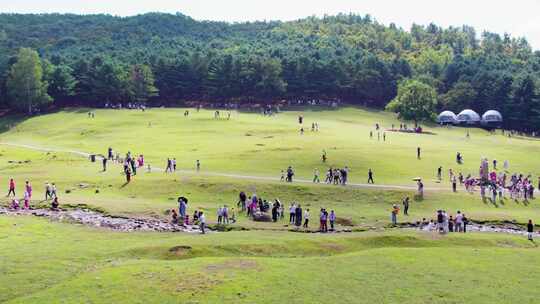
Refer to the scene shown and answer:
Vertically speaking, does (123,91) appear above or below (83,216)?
above

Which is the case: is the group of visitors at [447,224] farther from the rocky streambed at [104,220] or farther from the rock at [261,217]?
the rocky streambed at [104,220]

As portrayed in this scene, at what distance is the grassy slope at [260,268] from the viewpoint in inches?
1207

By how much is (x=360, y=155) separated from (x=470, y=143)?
30096 millimetres

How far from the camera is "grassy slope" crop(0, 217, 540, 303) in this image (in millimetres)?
30656

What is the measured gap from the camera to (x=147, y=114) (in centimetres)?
12775

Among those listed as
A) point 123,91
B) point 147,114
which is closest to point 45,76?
point 123,91

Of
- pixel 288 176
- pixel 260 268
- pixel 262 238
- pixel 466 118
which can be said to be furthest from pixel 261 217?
pixel 466 118

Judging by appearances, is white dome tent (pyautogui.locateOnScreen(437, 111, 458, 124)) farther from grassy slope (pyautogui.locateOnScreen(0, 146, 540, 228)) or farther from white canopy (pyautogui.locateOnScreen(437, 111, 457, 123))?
grassy slope (pyautogui.locateOnScreen(0, 146, 540, 228))

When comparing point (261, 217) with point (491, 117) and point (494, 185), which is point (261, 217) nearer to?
point (494, 185)

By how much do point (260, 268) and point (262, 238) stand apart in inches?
290

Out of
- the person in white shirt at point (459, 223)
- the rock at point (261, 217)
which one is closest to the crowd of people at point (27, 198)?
the rock at point (261, 217)

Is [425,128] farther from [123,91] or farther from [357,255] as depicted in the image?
[357,255]

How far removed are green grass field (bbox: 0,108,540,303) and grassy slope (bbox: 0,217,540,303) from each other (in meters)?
0.10

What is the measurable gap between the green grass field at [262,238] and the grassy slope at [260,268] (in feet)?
0.34
